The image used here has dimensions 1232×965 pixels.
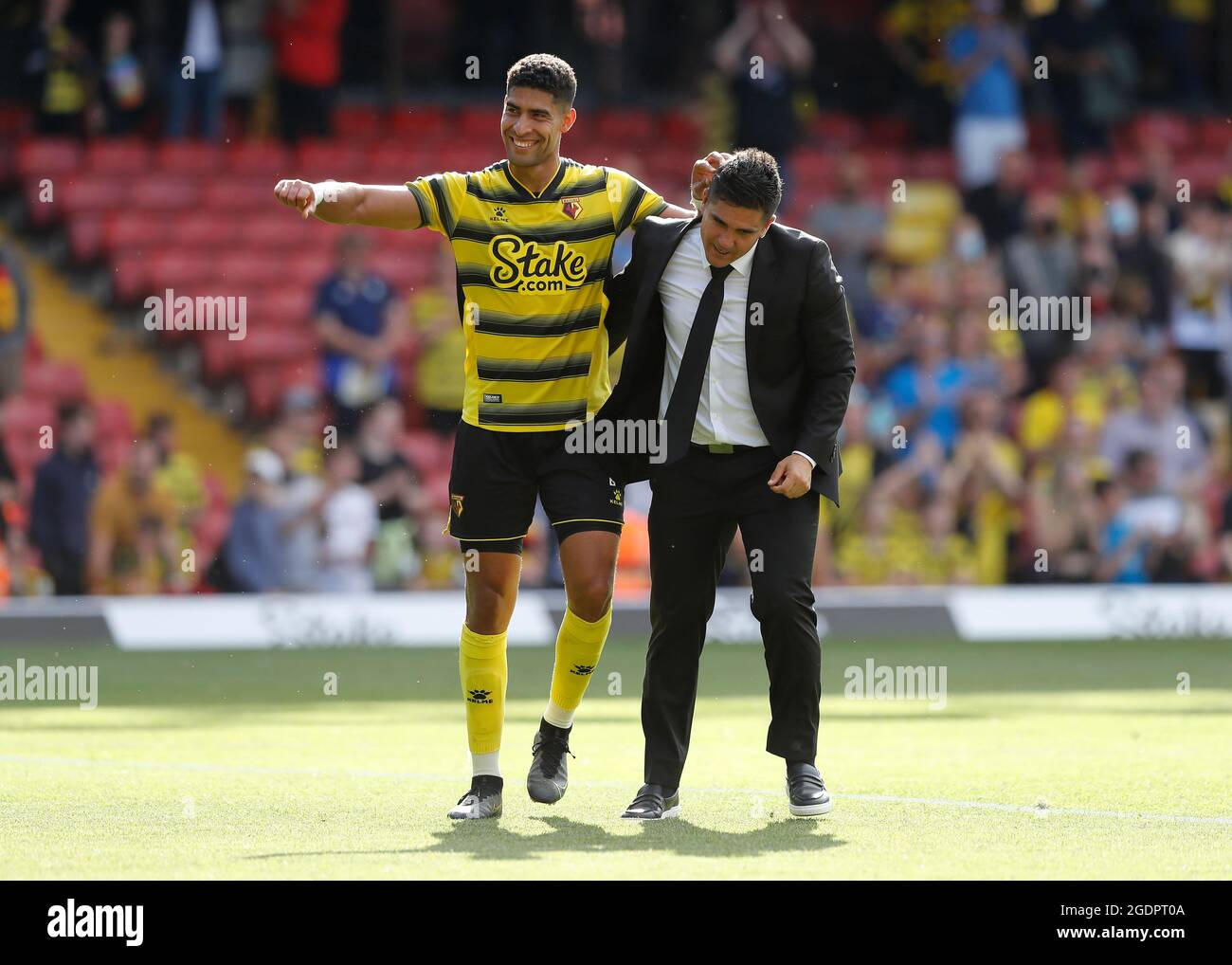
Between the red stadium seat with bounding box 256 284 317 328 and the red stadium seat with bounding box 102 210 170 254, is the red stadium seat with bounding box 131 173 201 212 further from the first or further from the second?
the red stadium seat with bounding box 256 284 317 328

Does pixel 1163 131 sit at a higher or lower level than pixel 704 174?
higher

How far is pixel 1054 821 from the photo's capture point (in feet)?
23.3

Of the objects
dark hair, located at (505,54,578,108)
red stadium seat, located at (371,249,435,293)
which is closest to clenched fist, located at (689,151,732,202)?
dark hair, located at (505,54,578,108)

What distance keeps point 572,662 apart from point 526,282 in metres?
1.44

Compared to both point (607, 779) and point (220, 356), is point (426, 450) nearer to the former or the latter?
point (220, 356)

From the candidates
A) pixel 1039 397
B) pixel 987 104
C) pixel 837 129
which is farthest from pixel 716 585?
pixel 837 129

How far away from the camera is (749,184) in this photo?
7094 mm

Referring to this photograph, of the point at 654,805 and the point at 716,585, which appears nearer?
the point at 654,805

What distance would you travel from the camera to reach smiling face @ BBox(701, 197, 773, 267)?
7141 millimetres

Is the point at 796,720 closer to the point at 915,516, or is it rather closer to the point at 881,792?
the point at 881,792

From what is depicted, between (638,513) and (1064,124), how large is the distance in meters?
8.29

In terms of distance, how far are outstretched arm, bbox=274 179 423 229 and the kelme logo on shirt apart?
1.04ft

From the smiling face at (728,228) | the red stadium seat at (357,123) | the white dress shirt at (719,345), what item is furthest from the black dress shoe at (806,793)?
the red stadium seat at (357,123)
